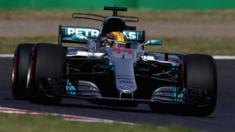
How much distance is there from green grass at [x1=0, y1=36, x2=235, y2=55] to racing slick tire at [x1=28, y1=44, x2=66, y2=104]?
391 inches

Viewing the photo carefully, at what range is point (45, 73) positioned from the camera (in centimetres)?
1143

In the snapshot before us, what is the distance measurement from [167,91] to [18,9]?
20.9 meters

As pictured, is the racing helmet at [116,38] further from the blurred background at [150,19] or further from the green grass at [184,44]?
the blurred background at [150,19]

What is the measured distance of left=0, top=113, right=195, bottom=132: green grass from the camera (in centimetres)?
880

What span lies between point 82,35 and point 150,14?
60.5 feet

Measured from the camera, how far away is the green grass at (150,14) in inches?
1212

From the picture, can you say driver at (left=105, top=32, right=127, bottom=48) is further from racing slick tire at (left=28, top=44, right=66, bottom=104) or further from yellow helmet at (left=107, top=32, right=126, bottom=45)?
racing slick tire at (left=28, top=44, right=66, bottom=104)

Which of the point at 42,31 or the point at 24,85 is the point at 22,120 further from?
the point at 42,31

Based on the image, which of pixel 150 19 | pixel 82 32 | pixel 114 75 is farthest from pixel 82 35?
pixel 150 19

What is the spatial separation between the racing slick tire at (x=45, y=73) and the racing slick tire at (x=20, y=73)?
1.40ft

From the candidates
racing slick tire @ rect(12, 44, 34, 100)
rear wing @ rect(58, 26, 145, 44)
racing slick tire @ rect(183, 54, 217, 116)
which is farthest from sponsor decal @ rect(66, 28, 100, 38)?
racing slick tire @ rect(183, 54, 217, 116)

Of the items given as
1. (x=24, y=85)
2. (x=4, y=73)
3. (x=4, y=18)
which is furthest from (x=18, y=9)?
(x=24, y=85)

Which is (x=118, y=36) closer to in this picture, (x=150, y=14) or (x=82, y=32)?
(x=82, y=32)

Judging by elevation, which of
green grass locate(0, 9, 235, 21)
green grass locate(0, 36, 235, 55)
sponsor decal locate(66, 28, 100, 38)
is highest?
green grass locate(0, 9, 235, 21)
